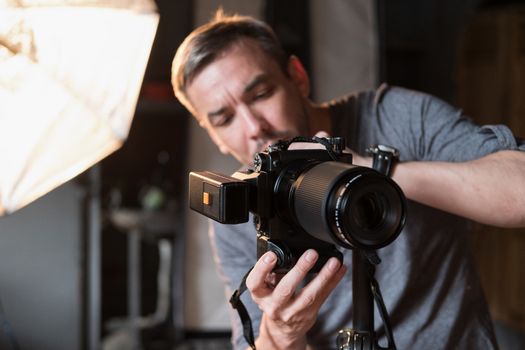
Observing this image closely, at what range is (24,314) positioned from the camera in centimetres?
211

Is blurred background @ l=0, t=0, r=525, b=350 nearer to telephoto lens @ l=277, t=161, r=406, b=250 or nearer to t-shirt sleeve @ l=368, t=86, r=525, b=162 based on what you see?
t-shirt sleeve @ l=368, t=86, r=525, b=162

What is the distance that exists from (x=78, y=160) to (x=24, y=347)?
4.74 ft

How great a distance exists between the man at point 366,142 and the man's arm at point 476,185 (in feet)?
0.20

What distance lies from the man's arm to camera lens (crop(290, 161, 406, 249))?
0.65 feet

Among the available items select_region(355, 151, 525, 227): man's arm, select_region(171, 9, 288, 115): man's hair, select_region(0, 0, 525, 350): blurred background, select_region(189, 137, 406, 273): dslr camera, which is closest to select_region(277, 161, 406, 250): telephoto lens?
select_region(189, 137, 406, 273): dslr camera

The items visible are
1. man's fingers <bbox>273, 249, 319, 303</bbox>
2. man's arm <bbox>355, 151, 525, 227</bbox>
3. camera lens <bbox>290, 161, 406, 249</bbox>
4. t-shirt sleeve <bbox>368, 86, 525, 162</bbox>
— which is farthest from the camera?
t-shirt sleeve <bbox>368, 86, 525, 162</bbox>

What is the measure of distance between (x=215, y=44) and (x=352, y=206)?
581 millimetres

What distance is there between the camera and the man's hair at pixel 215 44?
1.18m

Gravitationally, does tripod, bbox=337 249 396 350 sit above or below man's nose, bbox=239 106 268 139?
below

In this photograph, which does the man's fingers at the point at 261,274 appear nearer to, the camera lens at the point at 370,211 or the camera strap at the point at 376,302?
the camera strap at the point at 376,302

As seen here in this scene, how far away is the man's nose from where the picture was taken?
1.14m

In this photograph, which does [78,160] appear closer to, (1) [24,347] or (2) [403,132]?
(2) [403,132]

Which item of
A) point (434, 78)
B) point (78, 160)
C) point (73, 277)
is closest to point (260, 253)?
point (78, 160)

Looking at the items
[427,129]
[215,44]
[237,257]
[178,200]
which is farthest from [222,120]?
[178,200]
